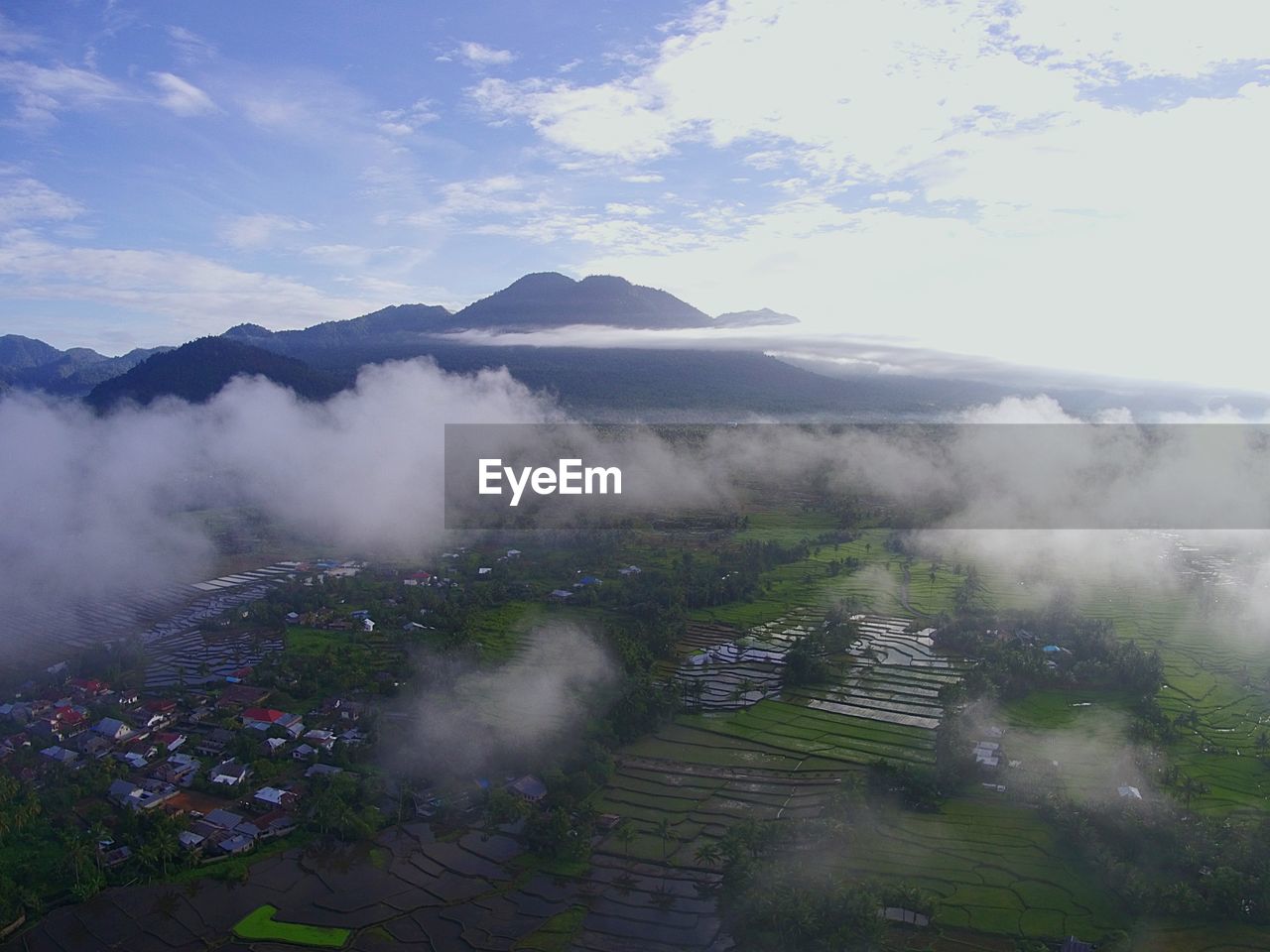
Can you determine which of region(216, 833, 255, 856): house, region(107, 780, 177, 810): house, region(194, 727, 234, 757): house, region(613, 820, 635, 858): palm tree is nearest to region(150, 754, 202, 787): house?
region(107, 780, 177, 810): house

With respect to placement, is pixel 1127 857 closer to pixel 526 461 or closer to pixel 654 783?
pixel 654 783

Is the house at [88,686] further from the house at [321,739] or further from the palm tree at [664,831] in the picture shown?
the palm tree at [664,831]

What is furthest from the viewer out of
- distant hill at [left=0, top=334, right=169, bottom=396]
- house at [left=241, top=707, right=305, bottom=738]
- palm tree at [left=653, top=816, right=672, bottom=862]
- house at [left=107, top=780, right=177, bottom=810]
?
distant hill at [left=0, top=334, right=169, bottom=396]

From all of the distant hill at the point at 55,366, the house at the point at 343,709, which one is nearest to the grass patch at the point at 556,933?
the house at the point at 343,709

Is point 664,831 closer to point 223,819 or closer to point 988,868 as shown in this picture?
point 988,868

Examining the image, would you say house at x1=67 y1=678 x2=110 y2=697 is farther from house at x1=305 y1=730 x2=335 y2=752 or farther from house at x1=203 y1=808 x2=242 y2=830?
house at x1=203 y1=808 x2=242 y2=830

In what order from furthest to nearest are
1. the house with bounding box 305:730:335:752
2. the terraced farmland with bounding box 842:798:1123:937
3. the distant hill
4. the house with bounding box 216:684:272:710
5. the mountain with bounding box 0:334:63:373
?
the mountain with bounding box 0:334:63:373 → the distant hill → the house with bounding box 216:684:272:710 → the house with bounding box 305:730:335:752 → the terraced farmland with bounding box 842:798:1123:937
